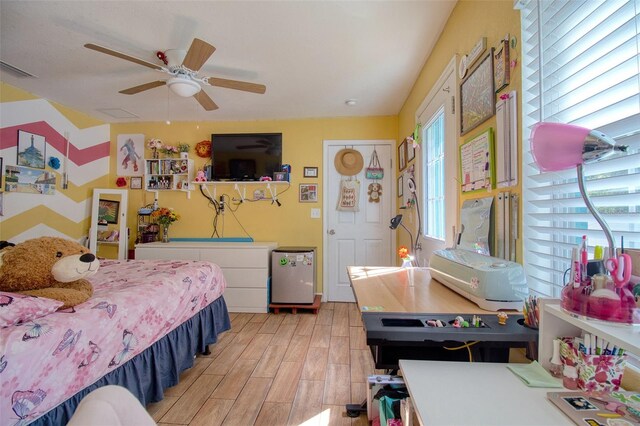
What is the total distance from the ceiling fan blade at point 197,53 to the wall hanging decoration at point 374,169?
2388 mm

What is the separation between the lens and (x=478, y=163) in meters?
1.52

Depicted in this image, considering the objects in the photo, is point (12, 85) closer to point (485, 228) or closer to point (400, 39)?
point (400, 39)

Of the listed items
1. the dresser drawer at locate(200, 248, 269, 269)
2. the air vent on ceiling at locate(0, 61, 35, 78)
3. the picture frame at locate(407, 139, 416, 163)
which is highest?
the air vent on ceiling at locate(0, 61, 35, 78)

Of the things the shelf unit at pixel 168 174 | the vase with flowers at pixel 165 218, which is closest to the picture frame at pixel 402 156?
the shelf unit at pixel 168 174

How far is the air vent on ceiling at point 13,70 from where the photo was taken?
2.53 m

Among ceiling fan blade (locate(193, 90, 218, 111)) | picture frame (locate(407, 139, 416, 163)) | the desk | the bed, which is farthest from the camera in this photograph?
picture frame (locate(407, 139, 416, 163))

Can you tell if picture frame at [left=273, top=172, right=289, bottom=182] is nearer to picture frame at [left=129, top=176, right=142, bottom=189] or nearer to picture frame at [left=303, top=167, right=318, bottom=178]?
picture frame at [left=303, top=167, right=318, bottom=178]

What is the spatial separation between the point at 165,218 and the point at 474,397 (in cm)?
393

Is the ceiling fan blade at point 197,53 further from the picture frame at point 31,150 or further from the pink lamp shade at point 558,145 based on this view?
the picture frame at point 31,150

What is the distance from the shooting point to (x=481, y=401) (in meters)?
0.69

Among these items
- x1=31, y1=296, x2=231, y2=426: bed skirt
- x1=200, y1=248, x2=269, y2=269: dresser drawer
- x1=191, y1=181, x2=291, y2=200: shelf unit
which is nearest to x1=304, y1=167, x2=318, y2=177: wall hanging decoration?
x1=191, y1=181, x2=291, y2=200: shelf unit

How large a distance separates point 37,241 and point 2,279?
0.66ft

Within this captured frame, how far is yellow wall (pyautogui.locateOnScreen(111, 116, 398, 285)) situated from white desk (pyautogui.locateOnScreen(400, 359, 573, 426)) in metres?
3.09

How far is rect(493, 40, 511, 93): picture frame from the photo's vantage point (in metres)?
1.25
